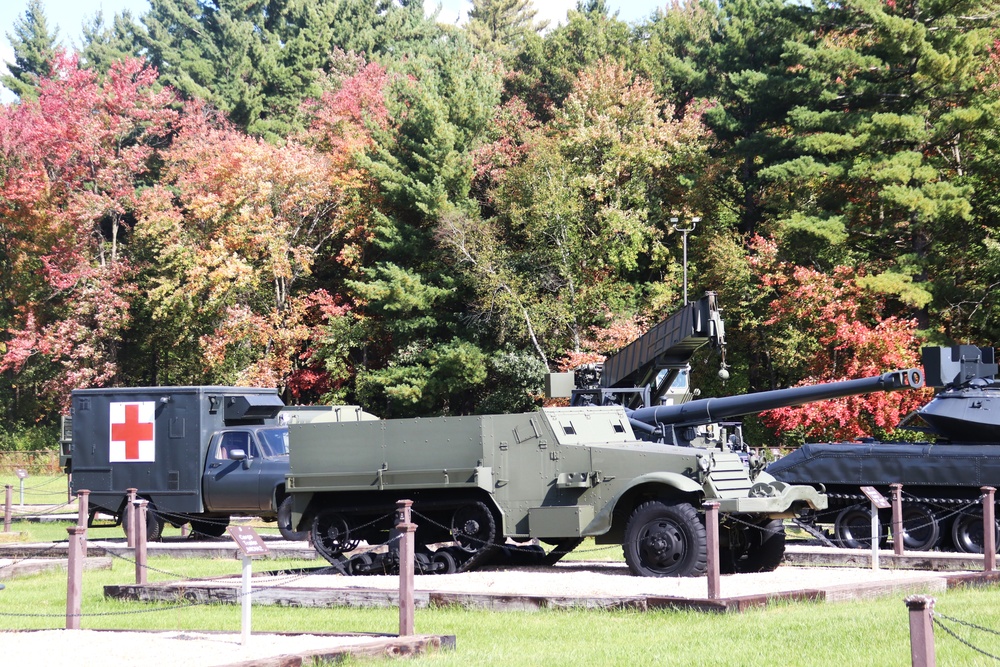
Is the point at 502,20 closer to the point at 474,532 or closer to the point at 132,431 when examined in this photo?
the point at 132,431

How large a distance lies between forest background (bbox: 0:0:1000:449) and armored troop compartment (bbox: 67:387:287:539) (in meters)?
14.2

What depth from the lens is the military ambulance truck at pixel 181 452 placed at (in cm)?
2188

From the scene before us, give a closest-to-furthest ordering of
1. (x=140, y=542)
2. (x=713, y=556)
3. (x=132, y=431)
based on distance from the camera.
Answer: (x=713, y=556) < (x=140, y=542) < (x=132, y=431)

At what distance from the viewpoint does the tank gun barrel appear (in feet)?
55.9

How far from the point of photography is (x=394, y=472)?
1656 centimetres

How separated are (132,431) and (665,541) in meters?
11.2

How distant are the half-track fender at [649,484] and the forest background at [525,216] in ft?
54.4

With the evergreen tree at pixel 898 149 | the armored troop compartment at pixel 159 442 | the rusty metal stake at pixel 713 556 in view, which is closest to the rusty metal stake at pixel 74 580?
the rusty metal stake at pixel 713 556

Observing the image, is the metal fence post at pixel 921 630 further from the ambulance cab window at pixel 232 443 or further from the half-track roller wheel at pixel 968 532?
the ambulance cab window at pixel 232 443

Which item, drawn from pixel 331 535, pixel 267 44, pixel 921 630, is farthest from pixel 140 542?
pixel 267 44

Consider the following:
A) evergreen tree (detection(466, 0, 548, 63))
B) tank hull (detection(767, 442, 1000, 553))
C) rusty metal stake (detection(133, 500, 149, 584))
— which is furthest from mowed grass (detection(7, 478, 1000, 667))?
evergreen tree (detection(466, 0, 548, 63))

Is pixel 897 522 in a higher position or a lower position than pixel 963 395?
lower

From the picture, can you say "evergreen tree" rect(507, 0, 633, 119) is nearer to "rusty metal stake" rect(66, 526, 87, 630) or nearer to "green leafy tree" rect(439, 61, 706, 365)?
→ "green leafy tree" rect(439, 61, 706, 365)

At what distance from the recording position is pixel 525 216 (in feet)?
135
